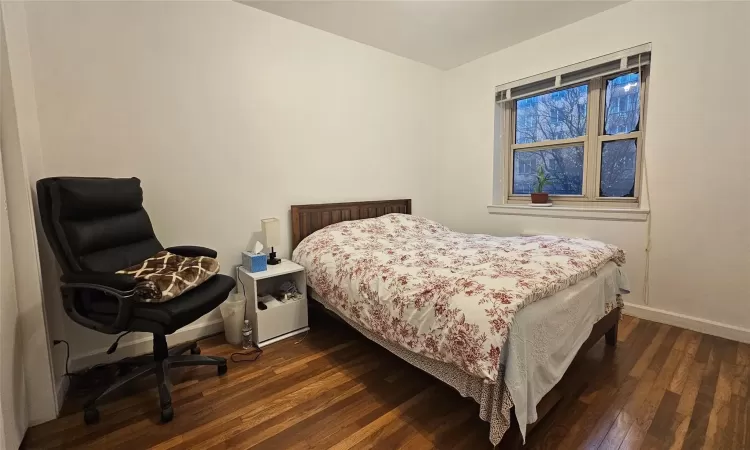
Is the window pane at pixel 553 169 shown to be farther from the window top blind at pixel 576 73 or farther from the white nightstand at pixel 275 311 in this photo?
the white nightstand at pixel 275 311

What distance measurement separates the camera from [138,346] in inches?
84.7

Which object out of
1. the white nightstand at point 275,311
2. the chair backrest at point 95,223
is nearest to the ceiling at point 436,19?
the chair backrest at point 95,223

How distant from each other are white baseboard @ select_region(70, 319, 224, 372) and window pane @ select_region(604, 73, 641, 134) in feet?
12.2

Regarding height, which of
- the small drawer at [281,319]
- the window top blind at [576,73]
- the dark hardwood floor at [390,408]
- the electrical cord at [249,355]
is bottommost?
the dark hardwood floor at [390,408]

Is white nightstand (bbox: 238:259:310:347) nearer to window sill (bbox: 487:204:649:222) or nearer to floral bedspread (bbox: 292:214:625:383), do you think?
floral bedspread (bbox: 292:214:625:383)

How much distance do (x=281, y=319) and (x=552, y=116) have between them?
325cm

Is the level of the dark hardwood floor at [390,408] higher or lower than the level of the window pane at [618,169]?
lower

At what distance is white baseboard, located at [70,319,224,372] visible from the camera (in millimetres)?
1976

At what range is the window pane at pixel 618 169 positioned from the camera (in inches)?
111

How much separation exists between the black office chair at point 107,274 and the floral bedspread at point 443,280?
764 millimetres

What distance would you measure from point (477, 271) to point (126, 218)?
199 cm

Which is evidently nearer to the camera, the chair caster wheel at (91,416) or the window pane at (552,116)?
the chair caster wheel at (91,416)

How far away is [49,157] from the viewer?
6.13 feet

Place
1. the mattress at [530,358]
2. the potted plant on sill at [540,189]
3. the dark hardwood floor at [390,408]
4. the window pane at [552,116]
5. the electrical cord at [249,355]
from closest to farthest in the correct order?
the mattress at [530,358] < the dark hardwood floor at [390,408] < the electrical cord at [249,355] < the window pane at [552,116] < the potted plant on sill at [540,189]
